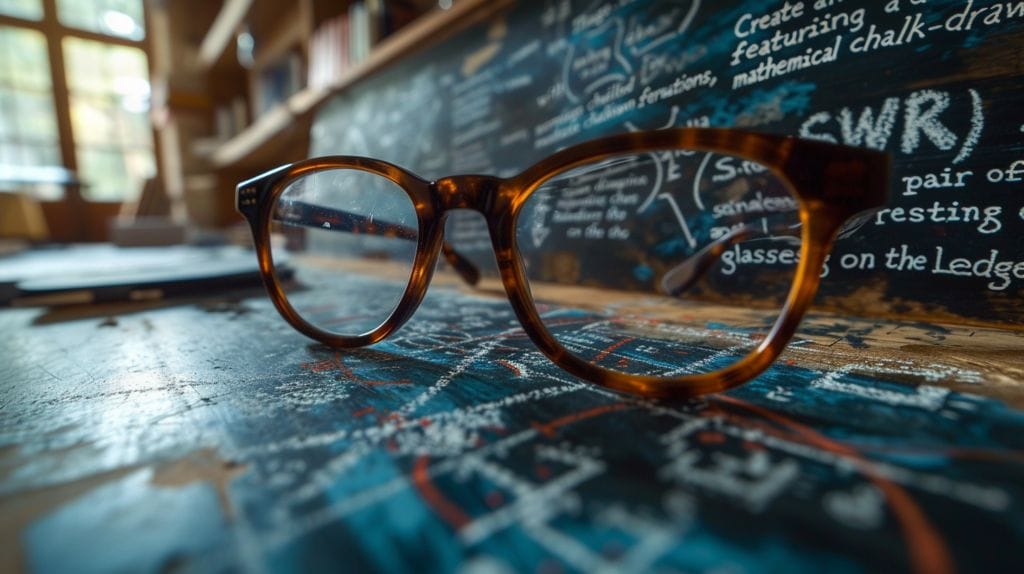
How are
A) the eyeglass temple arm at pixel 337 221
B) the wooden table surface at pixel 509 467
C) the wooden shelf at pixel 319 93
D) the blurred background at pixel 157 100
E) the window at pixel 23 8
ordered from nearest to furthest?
the wooden table surface at pixel 509 467 → the eyeglass temple arm at pixel 337 221 → the wooden shelf at pixel 319 93 → the blurred background at pixel 157 100 → the window at pixel 23 8

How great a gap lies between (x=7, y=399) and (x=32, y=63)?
4797mm

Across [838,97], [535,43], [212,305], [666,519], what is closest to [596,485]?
[666,519]

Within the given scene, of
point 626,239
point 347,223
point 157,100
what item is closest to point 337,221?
point 347,223

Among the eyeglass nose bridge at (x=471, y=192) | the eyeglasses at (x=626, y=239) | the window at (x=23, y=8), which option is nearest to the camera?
the eyeglasses at (x=626, y=239)

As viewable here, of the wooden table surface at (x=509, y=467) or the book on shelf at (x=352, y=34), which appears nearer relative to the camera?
the wooden table surface at (x=509, y=467)

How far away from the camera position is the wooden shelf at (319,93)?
98 cm

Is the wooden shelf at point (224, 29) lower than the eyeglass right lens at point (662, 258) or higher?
higher

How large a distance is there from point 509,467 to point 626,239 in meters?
0.54

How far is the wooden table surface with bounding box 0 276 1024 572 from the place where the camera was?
0.50ft

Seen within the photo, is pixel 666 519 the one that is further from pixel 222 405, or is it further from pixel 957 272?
pixel 957 272

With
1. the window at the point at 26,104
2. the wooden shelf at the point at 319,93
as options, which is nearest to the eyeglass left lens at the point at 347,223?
the wooden shelf at the point at 319,93

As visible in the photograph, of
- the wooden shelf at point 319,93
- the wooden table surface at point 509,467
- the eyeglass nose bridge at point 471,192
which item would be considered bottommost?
the wooden table surface at point 509,467

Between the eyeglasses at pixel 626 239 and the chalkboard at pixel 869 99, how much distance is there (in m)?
0.05

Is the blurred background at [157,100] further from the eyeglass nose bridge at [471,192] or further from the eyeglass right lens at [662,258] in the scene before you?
the eyeglass nose bridge at [471,192]
